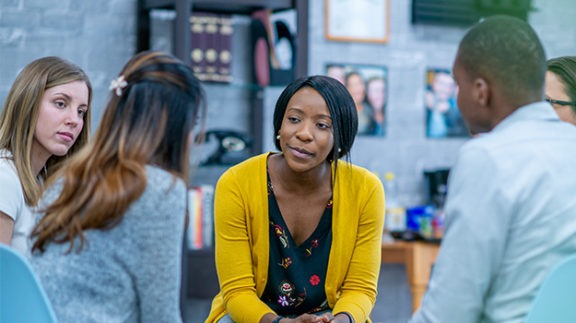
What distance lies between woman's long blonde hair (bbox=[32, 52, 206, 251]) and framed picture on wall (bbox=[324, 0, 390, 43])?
9.09ft

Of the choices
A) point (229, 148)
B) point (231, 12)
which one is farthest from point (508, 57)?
point (231, 12)

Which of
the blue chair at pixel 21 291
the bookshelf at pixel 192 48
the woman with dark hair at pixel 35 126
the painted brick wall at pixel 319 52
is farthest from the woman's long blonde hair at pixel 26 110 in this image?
the painted brick wall at pixel 319 52

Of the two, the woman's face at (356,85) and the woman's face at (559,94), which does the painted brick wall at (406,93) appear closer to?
the woman's face at (356,85)

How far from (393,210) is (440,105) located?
0.75 meters

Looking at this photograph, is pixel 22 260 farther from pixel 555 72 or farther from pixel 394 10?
pixel 394 10

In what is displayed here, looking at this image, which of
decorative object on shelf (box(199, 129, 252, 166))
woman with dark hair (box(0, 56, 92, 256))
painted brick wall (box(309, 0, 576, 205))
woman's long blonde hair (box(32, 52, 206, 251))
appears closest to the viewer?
woman's long blonde hair (box(32, 52, 206, 251))

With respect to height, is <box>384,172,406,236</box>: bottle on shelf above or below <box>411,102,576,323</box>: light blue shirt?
below

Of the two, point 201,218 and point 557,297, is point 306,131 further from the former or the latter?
point 201,218

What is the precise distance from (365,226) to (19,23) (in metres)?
2.29

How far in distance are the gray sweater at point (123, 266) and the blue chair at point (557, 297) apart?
2.13 ft

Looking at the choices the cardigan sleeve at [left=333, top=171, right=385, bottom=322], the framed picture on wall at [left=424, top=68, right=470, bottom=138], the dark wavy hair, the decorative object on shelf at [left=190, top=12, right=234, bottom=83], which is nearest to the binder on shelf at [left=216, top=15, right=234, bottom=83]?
the decorative object on shelf at [left=190, top=12, right=234, bottom=83]

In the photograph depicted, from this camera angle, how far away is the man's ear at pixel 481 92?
4.81 ft

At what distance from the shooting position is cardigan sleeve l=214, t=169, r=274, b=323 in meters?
2.14

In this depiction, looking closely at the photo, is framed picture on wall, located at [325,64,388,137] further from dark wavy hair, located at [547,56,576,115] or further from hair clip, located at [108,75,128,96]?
hair clip, located at [108,75,128,96]
